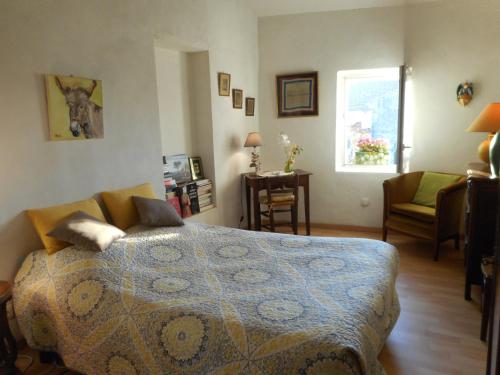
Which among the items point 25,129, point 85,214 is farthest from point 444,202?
point 25,129

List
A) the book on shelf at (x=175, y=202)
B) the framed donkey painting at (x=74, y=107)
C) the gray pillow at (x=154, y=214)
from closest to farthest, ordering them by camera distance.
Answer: the framed donkey painting at (x=74, y=107)
the gray pillow at (x=154, y=214)
the book on shelf at (x=175, y=202)

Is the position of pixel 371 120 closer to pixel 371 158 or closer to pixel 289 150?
pixel 371 158

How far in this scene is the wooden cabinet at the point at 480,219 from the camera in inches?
102

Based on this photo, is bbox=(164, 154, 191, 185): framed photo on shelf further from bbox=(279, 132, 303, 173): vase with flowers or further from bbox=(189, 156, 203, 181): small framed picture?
bbox=(279, 132, 303, 173): vase with flowers

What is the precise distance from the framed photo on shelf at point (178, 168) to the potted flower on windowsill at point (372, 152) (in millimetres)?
2202

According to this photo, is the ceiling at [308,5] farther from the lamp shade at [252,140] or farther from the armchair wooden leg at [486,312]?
the armchair wooden leg at [486,312]

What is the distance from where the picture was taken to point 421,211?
3.72 metres

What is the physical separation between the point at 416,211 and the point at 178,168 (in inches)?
95.3

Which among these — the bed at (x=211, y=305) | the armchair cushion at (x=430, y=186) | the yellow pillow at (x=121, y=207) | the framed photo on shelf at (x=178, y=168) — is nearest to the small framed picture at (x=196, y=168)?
the framed photo on shelf at (x=178, y=168)

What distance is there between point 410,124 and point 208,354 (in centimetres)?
360

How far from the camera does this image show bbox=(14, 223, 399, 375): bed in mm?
1506

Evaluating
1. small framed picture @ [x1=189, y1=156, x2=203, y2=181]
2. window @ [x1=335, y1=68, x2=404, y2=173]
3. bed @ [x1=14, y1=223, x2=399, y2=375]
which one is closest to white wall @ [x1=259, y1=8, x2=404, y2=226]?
window @ [x1=335, y1=68, x2=404, y2=173]

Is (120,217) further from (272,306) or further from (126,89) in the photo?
(272,306)

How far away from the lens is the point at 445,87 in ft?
13.1
